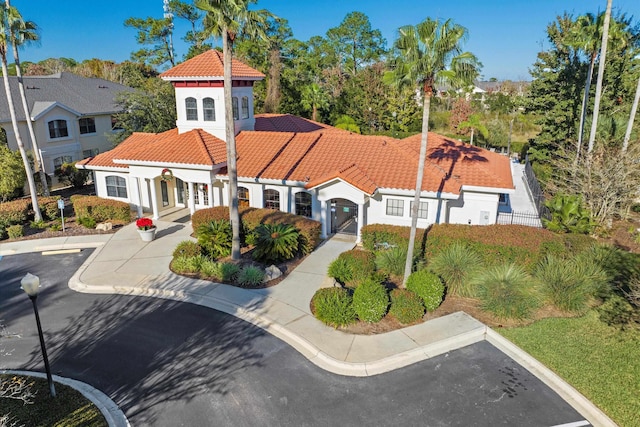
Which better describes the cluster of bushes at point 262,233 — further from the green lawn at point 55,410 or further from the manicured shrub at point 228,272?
the green lawn at point 55,410

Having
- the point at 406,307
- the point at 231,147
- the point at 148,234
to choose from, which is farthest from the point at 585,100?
the point at 148,234

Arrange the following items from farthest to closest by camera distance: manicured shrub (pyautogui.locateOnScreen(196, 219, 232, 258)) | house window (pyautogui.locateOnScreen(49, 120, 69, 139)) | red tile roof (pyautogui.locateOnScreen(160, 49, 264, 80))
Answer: house window (pyautogui.locateOnScreen(49, 120, 69, 139)) < red tile roof (pyautogui.locateOnScreen(160, 49, 264, 80)) < manicured shrub (pyautogui.locateOnScreen(196, 219, 232, 258))

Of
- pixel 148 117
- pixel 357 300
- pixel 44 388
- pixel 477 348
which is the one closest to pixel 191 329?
pixel 44 388

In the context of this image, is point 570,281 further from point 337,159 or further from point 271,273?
point 337,159

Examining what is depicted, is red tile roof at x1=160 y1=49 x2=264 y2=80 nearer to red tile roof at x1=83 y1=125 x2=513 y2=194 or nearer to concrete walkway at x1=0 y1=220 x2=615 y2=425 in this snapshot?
red tile roof at x1=83 y1=125 x2=513 y2=194

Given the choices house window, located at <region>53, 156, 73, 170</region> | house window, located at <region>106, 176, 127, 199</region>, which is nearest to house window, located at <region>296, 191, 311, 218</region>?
house window, located at <region>106, 176, 127, 199</region>

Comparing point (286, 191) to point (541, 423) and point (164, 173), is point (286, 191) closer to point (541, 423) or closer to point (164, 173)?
point (164, 173)
